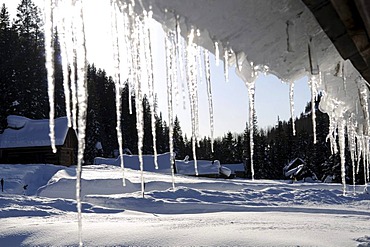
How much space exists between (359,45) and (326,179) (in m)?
37.4

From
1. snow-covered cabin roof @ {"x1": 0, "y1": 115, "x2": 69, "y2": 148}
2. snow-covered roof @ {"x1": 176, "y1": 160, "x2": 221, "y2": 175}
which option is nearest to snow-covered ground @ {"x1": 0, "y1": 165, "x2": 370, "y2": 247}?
snow-covered cabin roof @ {"x1": 0, "y1": 115, "x2": 69, "y2": 148}

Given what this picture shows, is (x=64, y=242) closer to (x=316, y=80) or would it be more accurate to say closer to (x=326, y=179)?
(x=316, y=80)

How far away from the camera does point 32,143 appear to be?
90.4 ft

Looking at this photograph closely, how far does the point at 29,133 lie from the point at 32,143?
3.70 feet

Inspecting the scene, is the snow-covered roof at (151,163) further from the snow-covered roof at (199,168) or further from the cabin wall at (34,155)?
the cabin wall at (34,155)

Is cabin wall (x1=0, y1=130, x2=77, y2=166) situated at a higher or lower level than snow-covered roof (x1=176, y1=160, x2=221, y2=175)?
higher

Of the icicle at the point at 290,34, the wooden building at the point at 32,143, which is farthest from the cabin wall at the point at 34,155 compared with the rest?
the icicle at the point at 290,34

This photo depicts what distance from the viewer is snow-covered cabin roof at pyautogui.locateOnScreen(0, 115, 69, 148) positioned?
90.4 ft

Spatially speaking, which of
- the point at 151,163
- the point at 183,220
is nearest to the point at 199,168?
the point at 151,163

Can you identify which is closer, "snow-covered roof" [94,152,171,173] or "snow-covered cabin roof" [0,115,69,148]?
"snow-covered cabin roof" [0,115,69,148]

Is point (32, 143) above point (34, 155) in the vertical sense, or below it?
above

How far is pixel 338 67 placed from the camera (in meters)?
2.97

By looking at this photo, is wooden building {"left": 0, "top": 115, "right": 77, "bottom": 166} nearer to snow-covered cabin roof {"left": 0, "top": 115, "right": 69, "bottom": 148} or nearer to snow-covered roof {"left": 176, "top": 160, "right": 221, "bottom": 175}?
snow-covered cabin roof {"left": 0, "top": 115, "right": 69, "bottom": 148}

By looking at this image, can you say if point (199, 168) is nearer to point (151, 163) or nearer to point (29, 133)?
point (151, 163)
